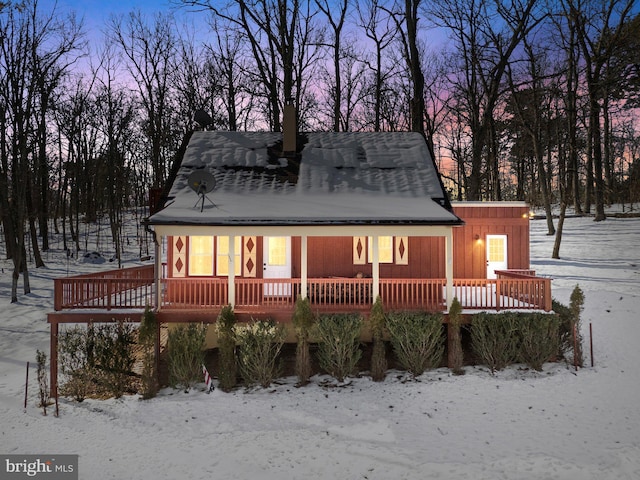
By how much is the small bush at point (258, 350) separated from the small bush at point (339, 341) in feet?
3.45

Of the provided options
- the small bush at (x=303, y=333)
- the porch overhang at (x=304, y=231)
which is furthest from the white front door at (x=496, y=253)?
the small bush at (x=303, y=333)

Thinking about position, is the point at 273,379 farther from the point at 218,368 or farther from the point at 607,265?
the point at 607,265

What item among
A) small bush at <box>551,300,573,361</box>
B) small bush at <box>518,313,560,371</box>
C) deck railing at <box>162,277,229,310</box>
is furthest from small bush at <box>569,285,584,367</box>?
deck railing at <box>162,277,229,310</box>

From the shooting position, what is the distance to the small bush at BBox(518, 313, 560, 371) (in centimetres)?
1020

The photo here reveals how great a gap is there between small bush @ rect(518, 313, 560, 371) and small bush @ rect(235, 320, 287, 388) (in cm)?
604

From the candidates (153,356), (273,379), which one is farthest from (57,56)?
(273,379)

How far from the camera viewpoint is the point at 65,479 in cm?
668

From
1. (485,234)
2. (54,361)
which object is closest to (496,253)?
(485,234)

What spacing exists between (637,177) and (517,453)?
118ft

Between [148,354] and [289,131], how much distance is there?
28.5 feet

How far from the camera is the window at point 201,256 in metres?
12.9

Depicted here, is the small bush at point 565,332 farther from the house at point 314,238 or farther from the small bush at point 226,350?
the small bush at point 226,350

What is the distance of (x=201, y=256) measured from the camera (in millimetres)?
12953

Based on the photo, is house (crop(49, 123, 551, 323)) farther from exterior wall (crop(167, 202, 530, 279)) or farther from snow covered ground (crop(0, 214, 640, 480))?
snow covered ground (crop(0, 214, 640, 480))
